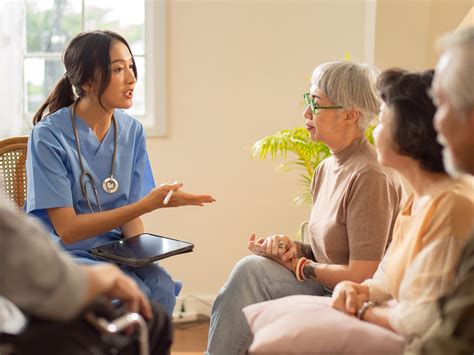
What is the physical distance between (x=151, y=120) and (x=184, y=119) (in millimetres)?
202

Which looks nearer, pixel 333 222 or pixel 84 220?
pixel 333 222

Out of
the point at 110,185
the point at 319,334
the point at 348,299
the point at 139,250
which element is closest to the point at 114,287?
the point at 319,334

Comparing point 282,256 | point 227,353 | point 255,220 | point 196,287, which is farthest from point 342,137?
point 196,287

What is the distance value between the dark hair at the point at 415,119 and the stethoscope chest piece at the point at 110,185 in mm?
1104

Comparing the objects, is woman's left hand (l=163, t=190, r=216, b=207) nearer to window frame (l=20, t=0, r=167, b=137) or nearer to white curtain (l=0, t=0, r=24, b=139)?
window frame (l=20, t=0, r=167, b=137)

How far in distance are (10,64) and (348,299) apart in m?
2.25

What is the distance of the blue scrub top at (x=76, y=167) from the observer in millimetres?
2412

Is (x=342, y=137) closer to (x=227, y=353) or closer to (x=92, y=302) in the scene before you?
(x=227, y=353)

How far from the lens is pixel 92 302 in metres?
1.46

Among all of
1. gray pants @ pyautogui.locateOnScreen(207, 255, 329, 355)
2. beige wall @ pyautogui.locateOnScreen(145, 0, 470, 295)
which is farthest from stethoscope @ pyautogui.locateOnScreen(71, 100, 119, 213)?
beige wall @ pyautogui.locateOnScreen(145, 0, 470, 295)

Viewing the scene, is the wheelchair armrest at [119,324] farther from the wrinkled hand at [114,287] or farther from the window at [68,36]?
the window at [68,36]

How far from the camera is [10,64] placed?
3.43m

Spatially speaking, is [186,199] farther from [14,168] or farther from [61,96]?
[14,168]

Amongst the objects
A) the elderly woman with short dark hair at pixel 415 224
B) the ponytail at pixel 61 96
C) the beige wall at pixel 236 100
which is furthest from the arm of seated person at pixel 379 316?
the beige wall at pixel 236 100
